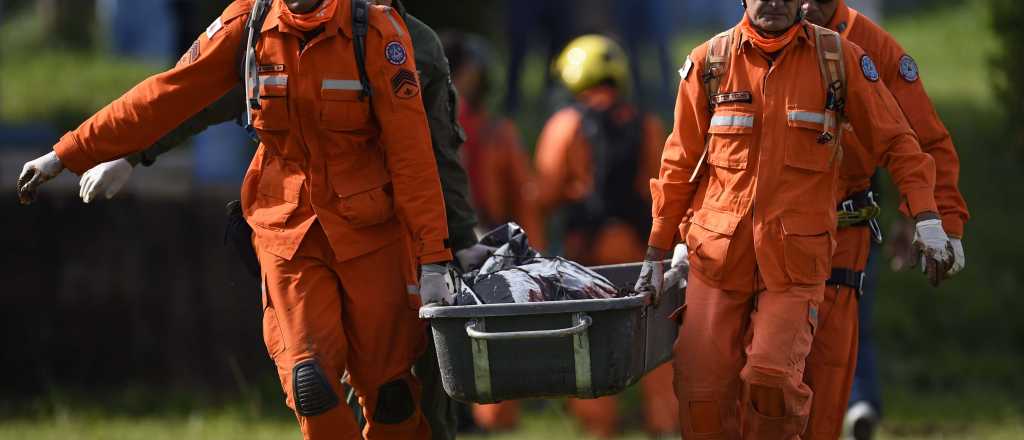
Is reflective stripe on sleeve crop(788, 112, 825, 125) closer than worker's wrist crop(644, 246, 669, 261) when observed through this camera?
Yes

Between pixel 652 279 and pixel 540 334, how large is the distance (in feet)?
2.60

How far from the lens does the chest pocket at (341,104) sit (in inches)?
225

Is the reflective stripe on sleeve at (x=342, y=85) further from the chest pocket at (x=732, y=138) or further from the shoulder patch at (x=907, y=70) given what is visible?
the shoulder patch at (x=907, y=70)

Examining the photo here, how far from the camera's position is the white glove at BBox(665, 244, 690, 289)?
616 centimetres

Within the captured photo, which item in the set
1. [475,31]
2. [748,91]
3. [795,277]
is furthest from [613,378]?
[475,31]

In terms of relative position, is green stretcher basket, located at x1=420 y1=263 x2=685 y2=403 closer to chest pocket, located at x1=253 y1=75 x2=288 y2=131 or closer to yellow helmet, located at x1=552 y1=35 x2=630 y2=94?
chest pocket, located at x1=253 y1=75 x2=288 y2=131

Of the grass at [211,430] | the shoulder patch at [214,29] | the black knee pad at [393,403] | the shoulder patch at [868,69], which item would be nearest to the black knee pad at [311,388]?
the black knee pad at [393,403]

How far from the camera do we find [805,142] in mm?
5703

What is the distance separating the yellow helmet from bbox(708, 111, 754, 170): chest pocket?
4581mm

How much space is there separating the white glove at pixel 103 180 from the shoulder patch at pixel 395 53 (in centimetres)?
120

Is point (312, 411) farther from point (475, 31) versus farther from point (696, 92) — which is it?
point (475, 31)

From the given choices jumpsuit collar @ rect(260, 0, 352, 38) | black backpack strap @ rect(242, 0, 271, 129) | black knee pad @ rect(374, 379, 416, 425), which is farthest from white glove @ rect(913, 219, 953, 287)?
black backpack strap @ rect(242, 0, 271, 129)

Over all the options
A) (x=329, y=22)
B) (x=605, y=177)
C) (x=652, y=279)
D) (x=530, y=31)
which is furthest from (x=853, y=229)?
(x=530, y=31)

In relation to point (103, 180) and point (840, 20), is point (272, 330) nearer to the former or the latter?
point (103, 180)
